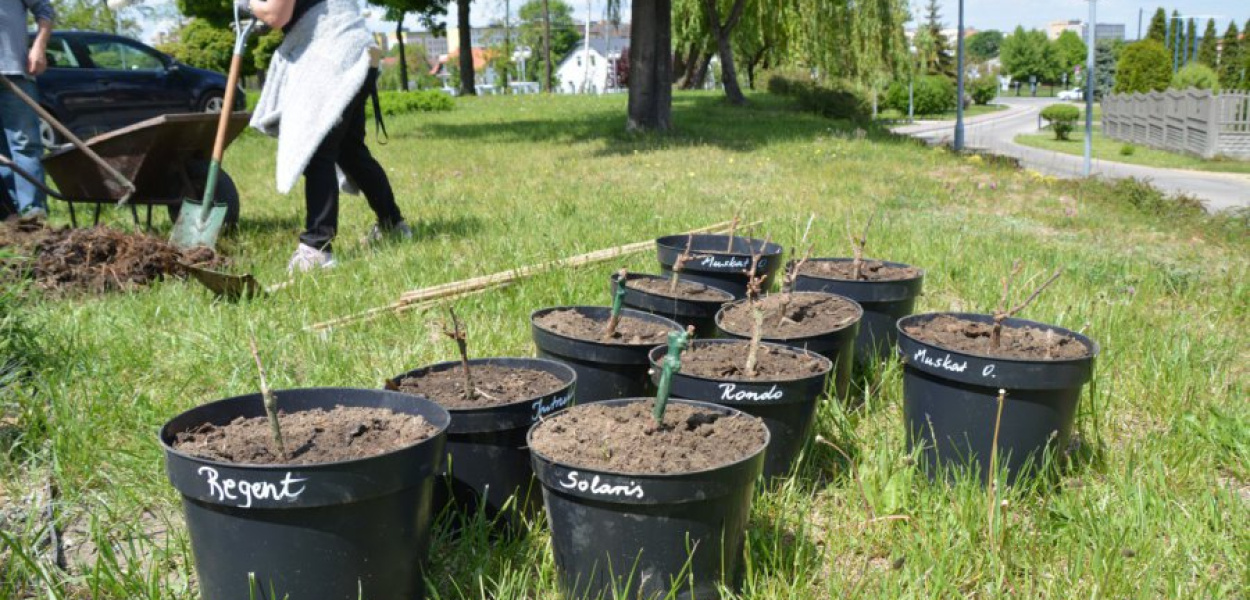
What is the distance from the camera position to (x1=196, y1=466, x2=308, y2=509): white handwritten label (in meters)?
1.57

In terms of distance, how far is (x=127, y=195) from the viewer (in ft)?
16.4

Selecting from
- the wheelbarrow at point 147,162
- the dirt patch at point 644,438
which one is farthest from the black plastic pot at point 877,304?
the wheelbarrow at point 147,162

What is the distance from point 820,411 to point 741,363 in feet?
1.54

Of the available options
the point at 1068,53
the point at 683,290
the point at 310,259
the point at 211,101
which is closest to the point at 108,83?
the point at 211,101

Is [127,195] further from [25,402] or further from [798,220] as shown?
[798,220]

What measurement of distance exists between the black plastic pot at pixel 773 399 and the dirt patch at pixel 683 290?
2.71ft

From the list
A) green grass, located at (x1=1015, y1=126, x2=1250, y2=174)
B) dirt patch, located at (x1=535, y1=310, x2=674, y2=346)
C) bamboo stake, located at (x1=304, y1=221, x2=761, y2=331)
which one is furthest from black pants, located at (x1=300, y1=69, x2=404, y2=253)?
green grass, located at (x1=1015, y1=126, x2=1250, y2=174)

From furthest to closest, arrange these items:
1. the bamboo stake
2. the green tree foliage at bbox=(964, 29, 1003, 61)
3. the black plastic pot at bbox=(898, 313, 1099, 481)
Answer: the green tree foliage at bbox=(964, 29, 1003, 61), the bamboo stake, the black plastic pot at bbox=(898, 313, 1099, 481)

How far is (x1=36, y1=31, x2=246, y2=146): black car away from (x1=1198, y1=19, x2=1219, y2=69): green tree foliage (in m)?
62.6

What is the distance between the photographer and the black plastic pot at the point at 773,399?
236 cm

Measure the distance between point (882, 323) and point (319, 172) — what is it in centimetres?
302

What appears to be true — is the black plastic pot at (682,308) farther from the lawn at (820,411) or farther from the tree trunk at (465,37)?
the tree trunk at (465,37)

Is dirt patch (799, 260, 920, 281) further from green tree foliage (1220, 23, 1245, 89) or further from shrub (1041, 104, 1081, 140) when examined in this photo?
green tree foliage (1220, 23, 1245, 89)

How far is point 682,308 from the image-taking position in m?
3.29
